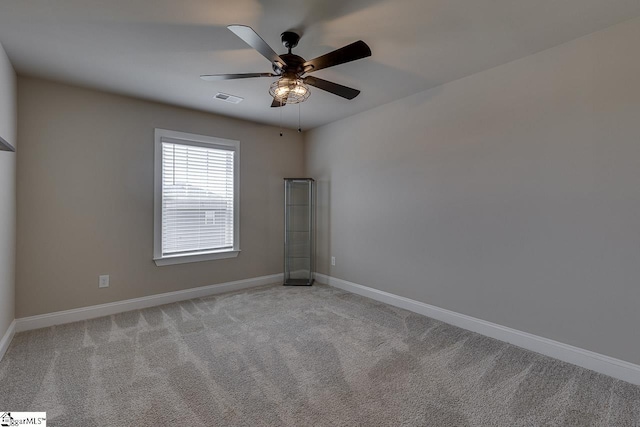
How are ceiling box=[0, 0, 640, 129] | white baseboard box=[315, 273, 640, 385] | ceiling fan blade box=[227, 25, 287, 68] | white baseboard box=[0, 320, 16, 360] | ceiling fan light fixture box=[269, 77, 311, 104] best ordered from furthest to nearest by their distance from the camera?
1. white baseboard box=[0, 320, 16, 360]
2. ceiling fan light fixture box=[269, 77, 311, 104]
3. white baseboard box=[315, 273, 640, 385]
4. ceiling box=[0, 0, 640, 129]
5. ceiling fan blade box=[227, 25, 287, 68]

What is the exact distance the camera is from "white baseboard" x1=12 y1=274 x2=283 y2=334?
2.90 metres

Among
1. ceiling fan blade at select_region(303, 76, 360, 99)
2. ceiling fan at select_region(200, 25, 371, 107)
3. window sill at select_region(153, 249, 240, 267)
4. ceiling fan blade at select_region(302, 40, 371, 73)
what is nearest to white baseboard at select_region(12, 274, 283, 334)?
window sill at select_region(153, 249, 240, 267)

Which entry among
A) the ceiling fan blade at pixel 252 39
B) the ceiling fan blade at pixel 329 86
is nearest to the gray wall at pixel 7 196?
the ceiling fan blade at pixel 252 39

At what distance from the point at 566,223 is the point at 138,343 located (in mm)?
3750

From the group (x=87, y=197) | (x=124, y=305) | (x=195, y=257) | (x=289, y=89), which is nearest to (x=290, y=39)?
(x=289, y=89)

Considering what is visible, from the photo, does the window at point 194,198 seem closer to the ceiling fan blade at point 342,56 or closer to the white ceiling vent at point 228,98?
the white ceiling vent at point 228,98

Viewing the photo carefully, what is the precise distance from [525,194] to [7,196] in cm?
452

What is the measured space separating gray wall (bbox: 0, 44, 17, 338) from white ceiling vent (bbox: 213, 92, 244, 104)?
1722 mm

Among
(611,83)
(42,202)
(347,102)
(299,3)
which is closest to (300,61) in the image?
(299,3)

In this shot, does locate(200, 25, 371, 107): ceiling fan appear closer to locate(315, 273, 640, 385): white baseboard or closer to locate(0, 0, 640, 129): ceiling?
locate(0, 0, 640, 129): ceiling

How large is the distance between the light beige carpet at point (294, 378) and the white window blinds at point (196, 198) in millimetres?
1124

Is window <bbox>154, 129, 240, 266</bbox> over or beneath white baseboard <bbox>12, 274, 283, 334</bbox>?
over

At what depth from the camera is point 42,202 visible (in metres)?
2.95

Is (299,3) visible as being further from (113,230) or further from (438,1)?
(113,230)
